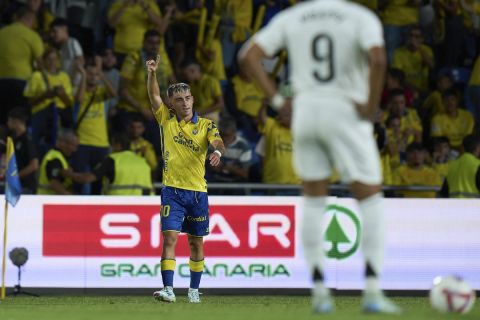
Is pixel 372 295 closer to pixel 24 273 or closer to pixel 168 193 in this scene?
pixel 168 193

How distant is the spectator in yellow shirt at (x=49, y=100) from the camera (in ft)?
58.9

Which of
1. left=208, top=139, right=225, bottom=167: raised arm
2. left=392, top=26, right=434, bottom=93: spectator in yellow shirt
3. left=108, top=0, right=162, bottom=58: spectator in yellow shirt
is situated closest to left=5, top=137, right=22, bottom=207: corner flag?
left=208, top=139, right=225, bottom=167: raised arm

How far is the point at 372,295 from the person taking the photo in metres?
8.49

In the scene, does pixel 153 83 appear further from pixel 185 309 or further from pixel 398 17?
pixel 398 17

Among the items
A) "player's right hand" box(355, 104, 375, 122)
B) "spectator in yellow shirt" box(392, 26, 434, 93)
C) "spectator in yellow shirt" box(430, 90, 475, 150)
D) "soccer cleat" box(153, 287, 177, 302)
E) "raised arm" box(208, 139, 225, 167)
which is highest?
"spectator in yellow shirt" box(392, 26, 434, 93)

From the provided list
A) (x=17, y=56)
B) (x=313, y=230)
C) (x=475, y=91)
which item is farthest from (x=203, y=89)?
(x=313, y=230)

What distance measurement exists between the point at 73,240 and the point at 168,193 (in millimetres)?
2986

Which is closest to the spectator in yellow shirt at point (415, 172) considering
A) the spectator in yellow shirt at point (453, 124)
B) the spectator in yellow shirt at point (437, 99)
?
the spectator in yellow shirt at point (453, 124)

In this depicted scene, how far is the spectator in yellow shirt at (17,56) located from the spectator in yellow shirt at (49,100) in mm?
266

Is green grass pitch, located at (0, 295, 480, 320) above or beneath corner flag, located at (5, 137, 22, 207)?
beneath

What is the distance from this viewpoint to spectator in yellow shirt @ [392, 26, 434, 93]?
68.5 ft

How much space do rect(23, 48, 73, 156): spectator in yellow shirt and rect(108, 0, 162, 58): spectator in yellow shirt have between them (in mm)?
1586

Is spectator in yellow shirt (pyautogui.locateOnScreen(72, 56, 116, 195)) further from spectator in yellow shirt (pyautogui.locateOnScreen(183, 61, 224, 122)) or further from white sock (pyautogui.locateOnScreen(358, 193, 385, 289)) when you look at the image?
white sock (pyautogui.locateOnScreen(358, 193, 385, 289))

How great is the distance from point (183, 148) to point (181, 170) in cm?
24
